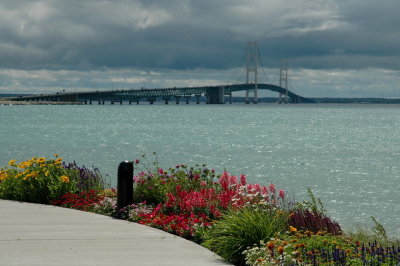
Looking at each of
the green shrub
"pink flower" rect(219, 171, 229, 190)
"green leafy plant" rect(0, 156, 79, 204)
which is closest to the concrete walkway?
the green shrub

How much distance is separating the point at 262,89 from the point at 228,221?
619 feet

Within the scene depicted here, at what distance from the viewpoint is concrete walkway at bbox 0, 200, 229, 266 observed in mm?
7902

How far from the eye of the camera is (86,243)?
348 inches

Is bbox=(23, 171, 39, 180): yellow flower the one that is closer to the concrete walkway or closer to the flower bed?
the flower bed

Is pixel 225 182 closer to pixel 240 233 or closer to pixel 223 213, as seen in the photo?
pixel 223 213

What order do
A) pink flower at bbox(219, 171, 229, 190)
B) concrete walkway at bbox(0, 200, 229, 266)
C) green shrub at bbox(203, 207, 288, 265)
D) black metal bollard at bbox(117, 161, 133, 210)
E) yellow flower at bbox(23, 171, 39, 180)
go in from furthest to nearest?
yellow flower at bbox(23, 171, 39, 180) < pink flower at bbox(219, 171, 229, 190) < black metal bollard at bbox(117, 161, 133, 210) < green shrub at bbox(203, 207, 288, 265) < concrete walkway at bbox(0, 200, 229, 266)

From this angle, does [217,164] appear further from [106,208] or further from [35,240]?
[35,240]

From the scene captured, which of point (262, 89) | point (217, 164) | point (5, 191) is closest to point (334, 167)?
point (217, 164)

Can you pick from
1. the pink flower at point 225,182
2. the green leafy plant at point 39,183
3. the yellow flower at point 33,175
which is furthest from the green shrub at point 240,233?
the yellow flower at point 33,175

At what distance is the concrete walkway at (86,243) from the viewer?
25.9 ft

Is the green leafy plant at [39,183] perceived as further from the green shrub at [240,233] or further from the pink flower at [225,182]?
the green shrub at [240,233]

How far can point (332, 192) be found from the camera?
27531 millimetres

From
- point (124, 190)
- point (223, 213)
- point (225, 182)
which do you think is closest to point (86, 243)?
point (223, 213)

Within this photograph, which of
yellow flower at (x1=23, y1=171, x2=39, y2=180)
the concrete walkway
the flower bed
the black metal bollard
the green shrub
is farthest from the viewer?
yellow flower at (x1=23, y1=171, x2=39, y2=180)
